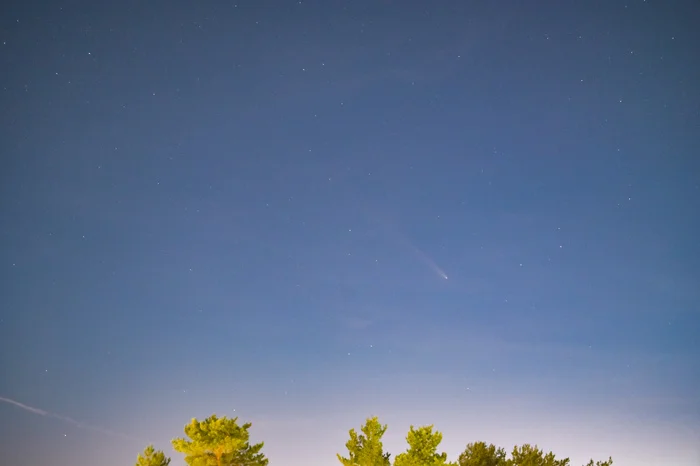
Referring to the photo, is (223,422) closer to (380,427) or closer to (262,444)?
(262,444)

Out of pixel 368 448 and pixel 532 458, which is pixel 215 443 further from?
pixel 532 458

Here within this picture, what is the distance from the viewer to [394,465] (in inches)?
1226

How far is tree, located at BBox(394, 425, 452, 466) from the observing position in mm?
30487

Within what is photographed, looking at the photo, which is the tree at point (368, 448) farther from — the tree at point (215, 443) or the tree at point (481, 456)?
the tree at point (481, 456)

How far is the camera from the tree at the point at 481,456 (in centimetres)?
5716

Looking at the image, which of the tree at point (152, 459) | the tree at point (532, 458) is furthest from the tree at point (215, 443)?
the tree at point (532, 458)

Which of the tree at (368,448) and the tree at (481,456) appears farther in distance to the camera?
the tree at (481,456)

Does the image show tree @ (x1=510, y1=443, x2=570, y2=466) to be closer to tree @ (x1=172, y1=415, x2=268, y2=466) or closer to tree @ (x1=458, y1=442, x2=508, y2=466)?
tree @ (x1=458, y1=442, x2=508, y2=466)

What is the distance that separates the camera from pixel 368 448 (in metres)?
33.8

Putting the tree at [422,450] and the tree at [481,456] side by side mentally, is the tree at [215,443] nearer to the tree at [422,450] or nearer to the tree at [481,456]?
the tree at [422,450]

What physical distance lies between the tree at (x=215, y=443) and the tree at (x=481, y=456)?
3138 cm

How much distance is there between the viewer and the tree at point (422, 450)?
100 feet

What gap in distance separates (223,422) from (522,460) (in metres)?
33.5

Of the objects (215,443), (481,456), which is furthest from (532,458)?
(215,443)
